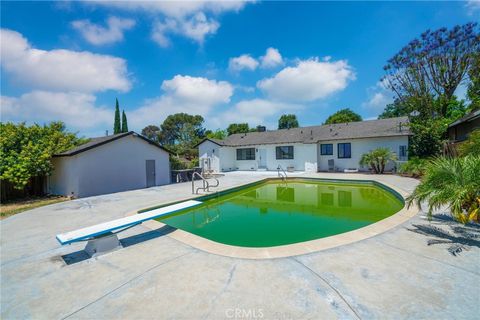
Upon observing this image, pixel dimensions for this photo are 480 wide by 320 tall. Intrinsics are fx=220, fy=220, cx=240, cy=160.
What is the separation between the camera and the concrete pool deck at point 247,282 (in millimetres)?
2566

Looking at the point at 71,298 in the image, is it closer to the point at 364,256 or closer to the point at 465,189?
the point at 364,256

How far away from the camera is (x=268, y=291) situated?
114 inches

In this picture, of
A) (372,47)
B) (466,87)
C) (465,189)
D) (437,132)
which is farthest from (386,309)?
(466,87)

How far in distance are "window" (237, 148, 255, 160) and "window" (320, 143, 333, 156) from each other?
6.79 m

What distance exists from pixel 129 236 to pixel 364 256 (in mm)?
4935

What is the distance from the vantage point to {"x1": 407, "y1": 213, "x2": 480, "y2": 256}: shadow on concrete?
160 inches

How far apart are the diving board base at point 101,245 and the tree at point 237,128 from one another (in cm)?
4481

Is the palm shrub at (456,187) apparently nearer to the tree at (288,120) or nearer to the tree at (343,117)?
the tree at (343,117)

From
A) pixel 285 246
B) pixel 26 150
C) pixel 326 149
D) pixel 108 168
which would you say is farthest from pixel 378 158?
A: pixel 26 150

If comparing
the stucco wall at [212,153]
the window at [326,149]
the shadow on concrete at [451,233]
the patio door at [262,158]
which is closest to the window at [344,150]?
the window at [326,149]

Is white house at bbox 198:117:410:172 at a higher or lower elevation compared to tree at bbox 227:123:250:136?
lower

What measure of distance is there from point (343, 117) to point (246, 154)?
93.1ft

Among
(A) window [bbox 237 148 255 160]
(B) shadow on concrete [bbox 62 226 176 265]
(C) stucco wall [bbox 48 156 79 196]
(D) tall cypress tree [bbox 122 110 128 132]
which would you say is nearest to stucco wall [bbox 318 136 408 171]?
(A) window [bbox 237 148 255 160]

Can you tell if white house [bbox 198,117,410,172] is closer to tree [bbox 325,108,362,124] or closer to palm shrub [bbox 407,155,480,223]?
palm shrub [bbox 407,155,480,223]
